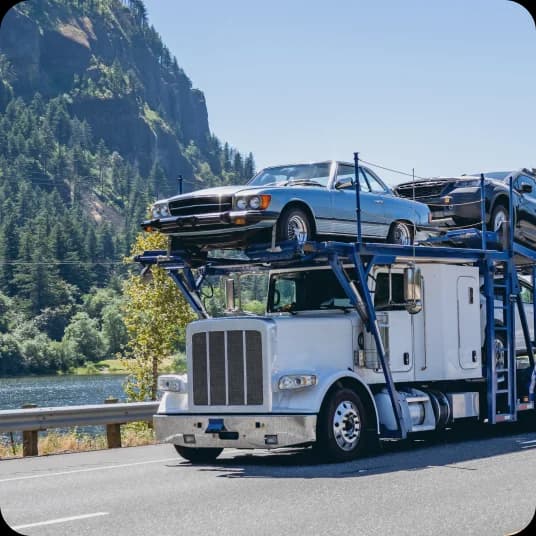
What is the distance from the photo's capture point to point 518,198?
18.4 metres

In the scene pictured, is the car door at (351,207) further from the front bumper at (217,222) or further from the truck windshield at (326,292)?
the front bumper at (217,222)

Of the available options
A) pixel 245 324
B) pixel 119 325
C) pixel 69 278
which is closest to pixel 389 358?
pixel 245 324

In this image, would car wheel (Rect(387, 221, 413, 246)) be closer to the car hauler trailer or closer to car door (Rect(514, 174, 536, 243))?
the car hauler trailer

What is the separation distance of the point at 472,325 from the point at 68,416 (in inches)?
235

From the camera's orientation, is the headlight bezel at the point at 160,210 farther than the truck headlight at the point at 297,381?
Yes

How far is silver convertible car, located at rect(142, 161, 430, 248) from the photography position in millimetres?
13758

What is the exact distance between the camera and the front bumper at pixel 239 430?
12.7 metres

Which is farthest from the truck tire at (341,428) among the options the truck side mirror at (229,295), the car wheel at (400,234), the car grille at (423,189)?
the car grille at (423,189)

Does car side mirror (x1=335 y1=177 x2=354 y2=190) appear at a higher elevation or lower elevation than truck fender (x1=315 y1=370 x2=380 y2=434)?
higher

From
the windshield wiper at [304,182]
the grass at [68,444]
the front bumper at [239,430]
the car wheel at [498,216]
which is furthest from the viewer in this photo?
the car wheel at [498,216]

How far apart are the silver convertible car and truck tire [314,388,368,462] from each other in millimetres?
2167

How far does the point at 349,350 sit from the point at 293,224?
170cm

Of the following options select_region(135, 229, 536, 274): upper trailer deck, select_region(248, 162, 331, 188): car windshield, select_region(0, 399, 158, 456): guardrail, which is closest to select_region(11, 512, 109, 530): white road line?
select_region(135, 229, 536, 274): upper trailer deck

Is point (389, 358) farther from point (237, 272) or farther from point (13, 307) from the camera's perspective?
point (13, 307)
